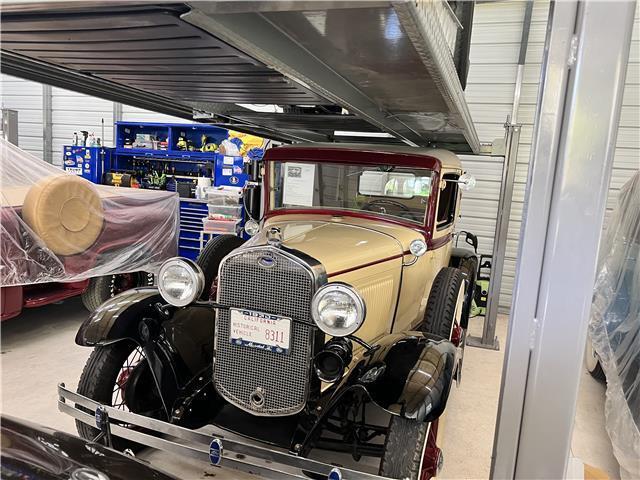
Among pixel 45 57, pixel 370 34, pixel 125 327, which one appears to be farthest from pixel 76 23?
pixel 125 327

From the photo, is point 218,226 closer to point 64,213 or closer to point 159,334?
point 64,213

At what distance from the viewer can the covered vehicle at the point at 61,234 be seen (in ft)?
12.5

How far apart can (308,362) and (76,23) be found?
5.48 feet

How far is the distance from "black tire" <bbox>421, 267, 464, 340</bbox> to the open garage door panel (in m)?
1.06

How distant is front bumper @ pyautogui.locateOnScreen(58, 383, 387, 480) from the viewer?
Answer: 186 cm

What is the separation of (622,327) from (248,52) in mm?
2868

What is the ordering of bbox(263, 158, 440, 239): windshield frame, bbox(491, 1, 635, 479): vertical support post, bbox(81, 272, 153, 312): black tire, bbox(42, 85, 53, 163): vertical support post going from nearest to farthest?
bbox(491, 1, 635, 479): vertical support post → bbox(263, 158, 440, 239): windshield frame → bbox(81, 272, 153, 312): black tire → bbox(42, 85, 53, 163): vertical support post

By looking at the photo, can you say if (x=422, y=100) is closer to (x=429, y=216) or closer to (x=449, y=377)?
(x=429, y=216)

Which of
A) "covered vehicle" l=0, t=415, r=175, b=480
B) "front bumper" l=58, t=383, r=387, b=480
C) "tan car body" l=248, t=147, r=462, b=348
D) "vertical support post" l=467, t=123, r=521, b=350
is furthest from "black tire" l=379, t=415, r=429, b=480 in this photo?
"vertical support post" l=467, t=123, r=521, b=350

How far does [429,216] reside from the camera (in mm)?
3283

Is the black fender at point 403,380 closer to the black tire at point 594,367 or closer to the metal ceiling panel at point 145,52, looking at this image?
the metal ceiling panel at point 145,52

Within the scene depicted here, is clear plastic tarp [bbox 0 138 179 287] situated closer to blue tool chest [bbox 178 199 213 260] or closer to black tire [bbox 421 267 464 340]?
blue tool chest [bbox 178 199 213 260]

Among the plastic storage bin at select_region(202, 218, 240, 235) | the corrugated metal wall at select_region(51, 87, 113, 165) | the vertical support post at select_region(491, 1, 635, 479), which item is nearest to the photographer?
the vertical support post at select_region(491, 1, 635, 479)

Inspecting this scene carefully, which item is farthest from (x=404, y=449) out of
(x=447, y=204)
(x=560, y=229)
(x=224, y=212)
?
(x=224, y=212)
